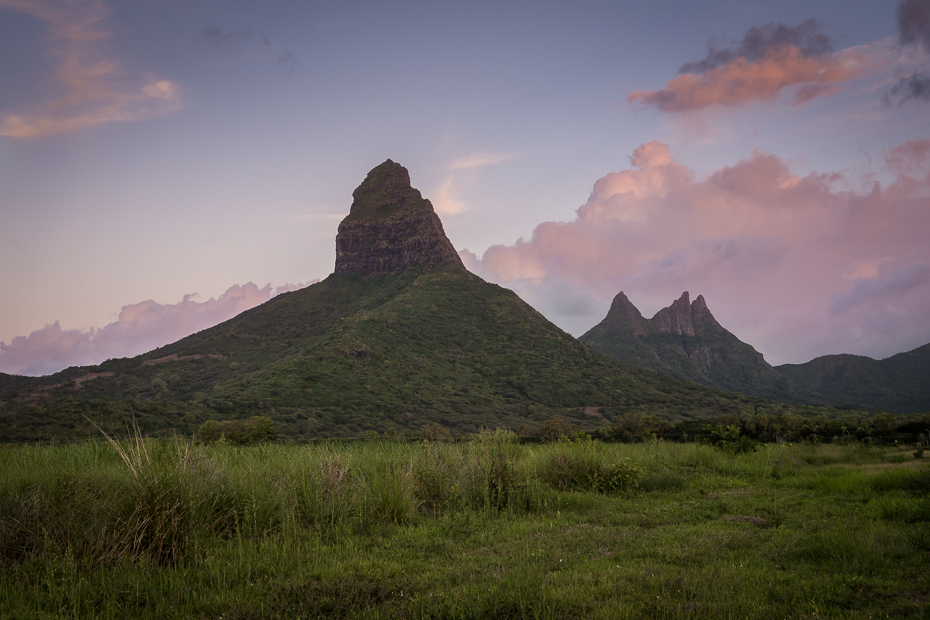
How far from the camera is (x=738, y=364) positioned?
156 metres

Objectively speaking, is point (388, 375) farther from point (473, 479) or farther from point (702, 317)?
point (702, 317)

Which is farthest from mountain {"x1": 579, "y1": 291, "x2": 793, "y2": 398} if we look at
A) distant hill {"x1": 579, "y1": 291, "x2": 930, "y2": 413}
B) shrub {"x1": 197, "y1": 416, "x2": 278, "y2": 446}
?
shrub {"x1": 197, "y1": 416, "x2": 278, "y2": 446}

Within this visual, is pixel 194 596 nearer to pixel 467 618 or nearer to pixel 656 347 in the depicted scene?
pixel 467 618

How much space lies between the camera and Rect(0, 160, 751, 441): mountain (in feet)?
193

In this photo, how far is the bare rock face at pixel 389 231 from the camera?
416ft

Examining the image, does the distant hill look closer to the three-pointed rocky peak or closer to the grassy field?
the three-pointed rocky peak

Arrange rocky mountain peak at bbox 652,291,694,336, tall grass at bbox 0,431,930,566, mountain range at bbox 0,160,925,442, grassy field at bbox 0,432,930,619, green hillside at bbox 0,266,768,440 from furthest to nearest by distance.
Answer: rocky mountain peak at bbox 652,291,694,336 < green hillside at bbox 0,266,768,440 < mountain range at bbox 0,160,925,442 < tall grass at bbox 0,431,930,566 < grassy field at bbox 0,432,930,619

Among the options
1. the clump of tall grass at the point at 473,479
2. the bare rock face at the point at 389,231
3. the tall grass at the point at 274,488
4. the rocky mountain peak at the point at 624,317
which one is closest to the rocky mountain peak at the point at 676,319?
the rocky mountain peak at the point at 624,317

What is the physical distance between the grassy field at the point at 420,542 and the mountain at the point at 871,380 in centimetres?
13656

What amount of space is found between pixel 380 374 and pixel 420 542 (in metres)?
65.3

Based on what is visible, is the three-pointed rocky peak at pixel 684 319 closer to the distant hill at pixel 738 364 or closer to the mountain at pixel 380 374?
the distant hill at pixel 738 364

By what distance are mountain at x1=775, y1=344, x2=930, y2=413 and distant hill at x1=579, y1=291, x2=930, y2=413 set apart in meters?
0.16

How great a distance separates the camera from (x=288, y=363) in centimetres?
7062

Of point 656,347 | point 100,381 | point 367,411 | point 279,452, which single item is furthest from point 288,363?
point 656,347
